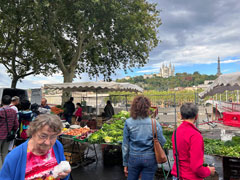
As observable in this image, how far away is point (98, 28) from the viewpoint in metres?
13.8

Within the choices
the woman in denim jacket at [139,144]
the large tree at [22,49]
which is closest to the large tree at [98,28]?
the large tree at [22,49]

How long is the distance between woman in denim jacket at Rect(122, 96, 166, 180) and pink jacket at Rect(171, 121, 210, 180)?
1.32 ft

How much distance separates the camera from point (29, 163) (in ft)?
5.51

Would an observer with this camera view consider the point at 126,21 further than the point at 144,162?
Yes

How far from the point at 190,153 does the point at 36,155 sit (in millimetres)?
1540

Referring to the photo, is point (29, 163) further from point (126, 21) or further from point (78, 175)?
point (126, 21)

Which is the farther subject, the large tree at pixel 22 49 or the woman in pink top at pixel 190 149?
the large tree at pixel 22 49

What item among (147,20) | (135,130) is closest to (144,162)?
(135,130)

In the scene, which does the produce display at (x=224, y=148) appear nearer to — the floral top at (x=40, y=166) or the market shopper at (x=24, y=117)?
the floral top at (x=40, y=166)

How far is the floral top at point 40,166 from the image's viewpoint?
168 cm

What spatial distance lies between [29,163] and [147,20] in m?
16.0

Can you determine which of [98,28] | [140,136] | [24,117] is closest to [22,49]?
[98,28]

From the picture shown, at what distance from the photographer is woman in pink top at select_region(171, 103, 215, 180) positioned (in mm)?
2080

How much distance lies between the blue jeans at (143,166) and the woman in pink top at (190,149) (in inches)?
14.4
